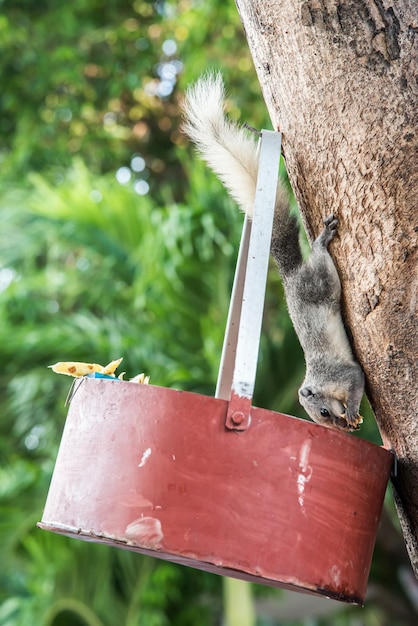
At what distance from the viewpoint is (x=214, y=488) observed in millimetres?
1132

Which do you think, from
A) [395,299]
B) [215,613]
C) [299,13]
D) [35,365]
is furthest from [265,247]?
[215,613]

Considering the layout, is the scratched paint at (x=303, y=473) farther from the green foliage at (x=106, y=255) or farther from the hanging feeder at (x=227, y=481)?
the green foliage at (x=106, y=255)

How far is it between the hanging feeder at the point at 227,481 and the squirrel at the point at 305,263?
0.17 m

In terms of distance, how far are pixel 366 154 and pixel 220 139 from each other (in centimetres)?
31

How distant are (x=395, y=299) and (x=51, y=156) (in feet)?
14.4

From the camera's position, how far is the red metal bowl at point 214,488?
44.2 inches

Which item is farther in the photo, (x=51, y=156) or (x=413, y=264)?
(x=51, y=156)

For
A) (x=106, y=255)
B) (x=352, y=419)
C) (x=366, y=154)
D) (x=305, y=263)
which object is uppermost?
(x=366, y=154)

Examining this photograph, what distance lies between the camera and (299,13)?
1.22 m

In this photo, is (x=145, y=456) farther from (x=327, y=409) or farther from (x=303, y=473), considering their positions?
(x=327, y=409)

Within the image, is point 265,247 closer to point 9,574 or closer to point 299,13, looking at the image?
point 299,13

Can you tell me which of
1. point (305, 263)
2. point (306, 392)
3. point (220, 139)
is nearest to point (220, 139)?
point (220, 139)

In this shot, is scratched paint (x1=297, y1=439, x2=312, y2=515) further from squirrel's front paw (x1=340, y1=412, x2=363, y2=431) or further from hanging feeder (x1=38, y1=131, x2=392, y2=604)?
squirrel's front paw (x1=340, y1=412, x2=363, y2=431)

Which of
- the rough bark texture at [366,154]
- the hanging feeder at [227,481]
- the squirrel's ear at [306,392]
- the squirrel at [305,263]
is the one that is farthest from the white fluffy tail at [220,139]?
the squirrel's ear at [306,392]
